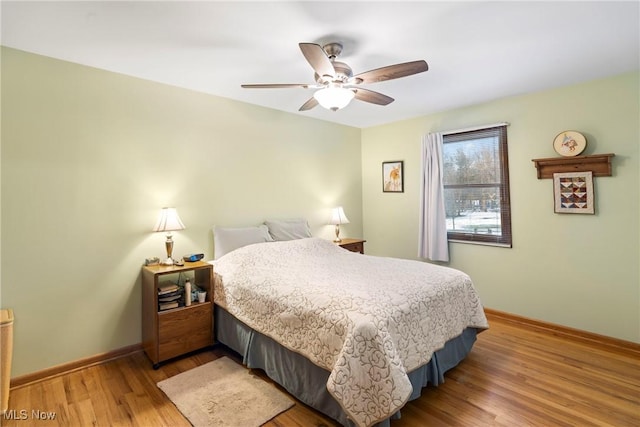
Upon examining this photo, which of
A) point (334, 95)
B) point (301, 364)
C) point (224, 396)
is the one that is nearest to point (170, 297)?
point (224, 396)

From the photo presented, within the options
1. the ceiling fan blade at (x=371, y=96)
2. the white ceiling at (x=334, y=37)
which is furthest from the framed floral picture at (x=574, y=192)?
the ceiling fan blade at (x=371, y=96)

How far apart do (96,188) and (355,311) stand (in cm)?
234

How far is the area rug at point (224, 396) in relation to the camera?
1877 mm

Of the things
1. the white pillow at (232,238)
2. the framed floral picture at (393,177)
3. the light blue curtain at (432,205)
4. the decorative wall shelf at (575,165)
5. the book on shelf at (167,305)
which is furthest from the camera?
the framed floral picture at (393,177)

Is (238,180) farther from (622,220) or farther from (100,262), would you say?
(622,220)

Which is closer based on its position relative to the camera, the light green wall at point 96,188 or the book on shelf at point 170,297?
the light green wall at point 96,188

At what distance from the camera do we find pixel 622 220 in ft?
9.03

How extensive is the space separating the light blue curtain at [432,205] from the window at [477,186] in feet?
0.41

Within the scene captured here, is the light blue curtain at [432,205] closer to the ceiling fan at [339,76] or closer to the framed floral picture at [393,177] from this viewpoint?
the framed floral picture at [393,177]

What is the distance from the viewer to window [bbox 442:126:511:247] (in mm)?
3449

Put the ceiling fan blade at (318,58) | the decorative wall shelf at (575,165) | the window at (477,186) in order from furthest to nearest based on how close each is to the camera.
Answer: the window at (477,186) → the decorative wall shelf at (575,165) → the ceiling fan blade at (318,58)

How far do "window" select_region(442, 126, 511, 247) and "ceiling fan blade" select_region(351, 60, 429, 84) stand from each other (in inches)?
80.2

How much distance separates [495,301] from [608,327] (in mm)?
949

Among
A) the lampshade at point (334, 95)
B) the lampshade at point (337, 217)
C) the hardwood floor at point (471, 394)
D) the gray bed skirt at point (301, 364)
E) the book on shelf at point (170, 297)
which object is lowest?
the hardwood floor at point (471, 394)
